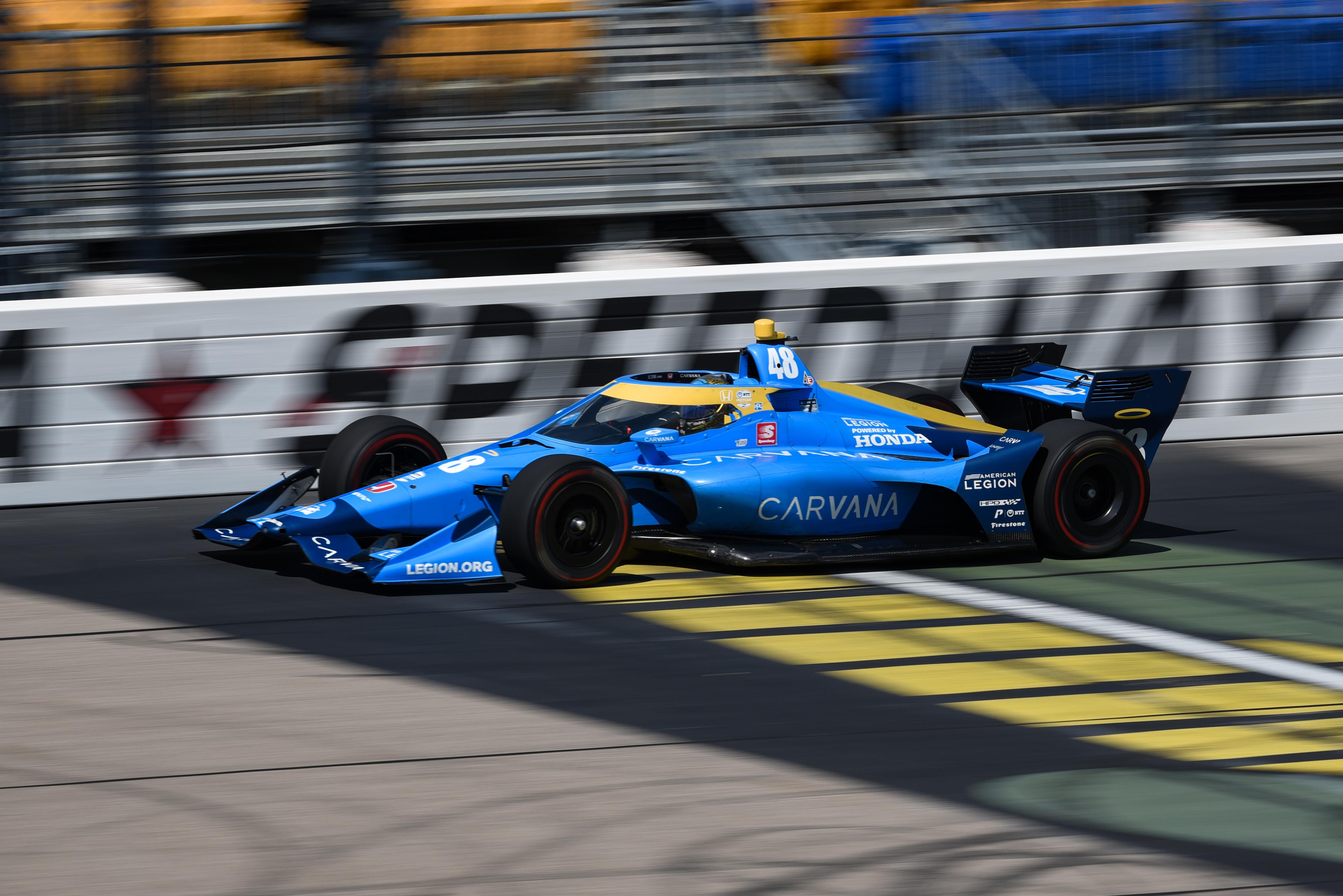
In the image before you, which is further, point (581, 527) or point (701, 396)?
point (701, 396)

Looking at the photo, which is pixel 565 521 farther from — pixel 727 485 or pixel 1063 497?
pixel 1063 497

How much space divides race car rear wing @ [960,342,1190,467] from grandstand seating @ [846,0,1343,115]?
11.6 feet

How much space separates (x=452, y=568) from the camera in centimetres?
723

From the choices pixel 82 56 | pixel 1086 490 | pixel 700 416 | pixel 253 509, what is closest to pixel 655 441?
pixel 700 416

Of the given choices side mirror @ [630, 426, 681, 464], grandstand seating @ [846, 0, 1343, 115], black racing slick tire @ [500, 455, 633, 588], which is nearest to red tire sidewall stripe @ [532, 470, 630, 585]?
black racing slick tire @ [500, 455, 633, 588]

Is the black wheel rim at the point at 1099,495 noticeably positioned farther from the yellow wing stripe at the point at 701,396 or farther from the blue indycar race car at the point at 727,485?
the yellow wing stripe at the point at 701,396

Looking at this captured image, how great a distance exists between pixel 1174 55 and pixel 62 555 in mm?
8434

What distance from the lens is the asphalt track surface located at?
4309mm

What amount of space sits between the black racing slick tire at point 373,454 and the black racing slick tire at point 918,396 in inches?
95.4

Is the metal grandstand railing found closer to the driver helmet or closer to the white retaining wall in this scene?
the white retaining wall

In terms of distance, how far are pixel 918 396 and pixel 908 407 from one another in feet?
2.48

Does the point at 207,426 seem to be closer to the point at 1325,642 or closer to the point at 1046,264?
the point at 1046,264

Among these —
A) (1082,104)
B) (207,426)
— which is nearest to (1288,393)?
(1082,104)

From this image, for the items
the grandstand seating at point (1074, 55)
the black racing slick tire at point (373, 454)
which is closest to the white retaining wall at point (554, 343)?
the grandstand seating at point (1074, 55)
